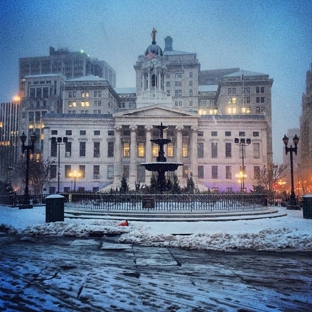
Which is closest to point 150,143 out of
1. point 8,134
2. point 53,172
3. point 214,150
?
point 214,150

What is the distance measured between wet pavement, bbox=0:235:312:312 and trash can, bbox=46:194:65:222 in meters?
5.69

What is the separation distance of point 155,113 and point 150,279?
199 ft

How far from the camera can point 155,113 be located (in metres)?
66.1

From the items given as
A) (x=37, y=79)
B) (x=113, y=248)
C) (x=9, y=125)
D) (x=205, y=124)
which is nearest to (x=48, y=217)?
(x=113, y=248)

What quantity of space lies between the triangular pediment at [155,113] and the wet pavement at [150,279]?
56.8m

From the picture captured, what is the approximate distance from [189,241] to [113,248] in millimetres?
2646

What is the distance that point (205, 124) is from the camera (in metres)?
69.8

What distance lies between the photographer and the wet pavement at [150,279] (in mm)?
5152

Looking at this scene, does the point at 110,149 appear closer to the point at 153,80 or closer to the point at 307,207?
the point at 153,80

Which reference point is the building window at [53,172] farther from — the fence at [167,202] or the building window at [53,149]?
the fence at [167,202]

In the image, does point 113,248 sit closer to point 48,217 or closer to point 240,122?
point 48,217

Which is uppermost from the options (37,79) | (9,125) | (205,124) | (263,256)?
(37,79)

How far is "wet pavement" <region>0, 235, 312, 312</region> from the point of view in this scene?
16.9 ft

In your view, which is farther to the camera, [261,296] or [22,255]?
[22,255]
